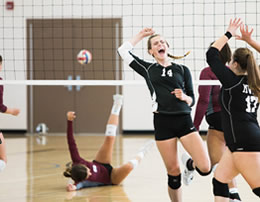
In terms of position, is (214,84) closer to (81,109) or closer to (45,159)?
(45,159)

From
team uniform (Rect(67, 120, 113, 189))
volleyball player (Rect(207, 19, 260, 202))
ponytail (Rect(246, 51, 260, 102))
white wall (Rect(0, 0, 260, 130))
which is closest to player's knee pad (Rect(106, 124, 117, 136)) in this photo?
team uniform (Rect(67, 120, 113, 189))

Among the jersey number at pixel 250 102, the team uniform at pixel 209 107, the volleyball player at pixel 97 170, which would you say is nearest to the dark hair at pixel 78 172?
the volleyball player at pixel 97 170

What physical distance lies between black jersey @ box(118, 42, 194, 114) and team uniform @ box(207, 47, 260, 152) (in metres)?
0.69

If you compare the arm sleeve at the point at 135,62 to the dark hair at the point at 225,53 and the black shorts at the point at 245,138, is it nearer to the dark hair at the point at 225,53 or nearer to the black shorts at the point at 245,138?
the dark hair at the point at 225,53

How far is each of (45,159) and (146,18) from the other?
4409 mm

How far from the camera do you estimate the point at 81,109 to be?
39.4 ft

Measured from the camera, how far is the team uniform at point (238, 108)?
3.41m

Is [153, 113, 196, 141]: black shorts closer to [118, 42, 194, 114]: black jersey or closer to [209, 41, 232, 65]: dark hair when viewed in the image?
[118, 42, 194, 114]: black jersey

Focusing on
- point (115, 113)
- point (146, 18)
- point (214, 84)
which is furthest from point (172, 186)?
point (146, 18)

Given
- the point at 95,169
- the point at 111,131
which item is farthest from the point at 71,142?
the point at 111,131

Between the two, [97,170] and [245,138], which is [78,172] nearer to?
[97,170]

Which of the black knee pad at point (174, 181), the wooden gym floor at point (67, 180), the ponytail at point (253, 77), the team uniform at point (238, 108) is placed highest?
the ponytail at point (253, 77)

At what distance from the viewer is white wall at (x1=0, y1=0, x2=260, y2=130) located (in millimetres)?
10492

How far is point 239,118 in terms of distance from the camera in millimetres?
3457
